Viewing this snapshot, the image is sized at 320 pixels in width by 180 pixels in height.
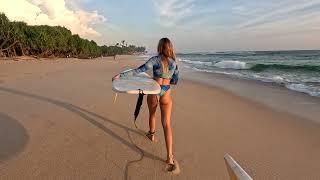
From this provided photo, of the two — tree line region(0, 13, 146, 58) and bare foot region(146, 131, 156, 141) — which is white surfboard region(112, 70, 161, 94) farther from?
tree line region(0, 13, 146, 58)

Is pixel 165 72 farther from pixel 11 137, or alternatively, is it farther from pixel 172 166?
pixel 11 137

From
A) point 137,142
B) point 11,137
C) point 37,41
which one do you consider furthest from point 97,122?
point 37,41

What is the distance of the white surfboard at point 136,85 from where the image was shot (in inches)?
165

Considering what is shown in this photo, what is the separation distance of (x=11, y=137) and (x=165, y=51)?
2.84m

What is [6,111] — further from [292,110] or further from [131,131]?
[292,110]

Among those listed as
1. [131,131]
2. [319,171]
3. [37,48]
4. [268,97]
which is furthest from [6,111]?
[37,48]

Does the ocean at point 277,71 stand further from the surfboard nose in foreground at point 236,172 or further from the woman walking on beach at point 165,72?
the surfboard nose in foreground at point 236,172

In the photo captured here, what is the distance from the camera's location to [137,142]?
4.89 meters

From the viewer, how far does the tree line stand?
39.5 m

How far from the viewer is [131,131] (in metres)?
5.42

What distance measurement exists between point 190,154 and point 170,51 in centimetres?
150

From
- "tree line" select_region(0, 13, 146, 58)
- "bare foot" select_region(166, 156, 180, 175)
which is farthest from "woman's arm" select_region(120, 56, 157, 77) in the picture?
"tree line" select_region(0, 13, 146, 58)

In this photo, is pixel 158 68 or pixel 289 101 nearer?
pixel 158 68

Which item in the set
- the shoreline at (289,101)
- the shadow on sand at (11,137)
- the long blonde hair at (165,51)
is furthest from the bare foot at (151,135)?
the shoreline at (289,101)
